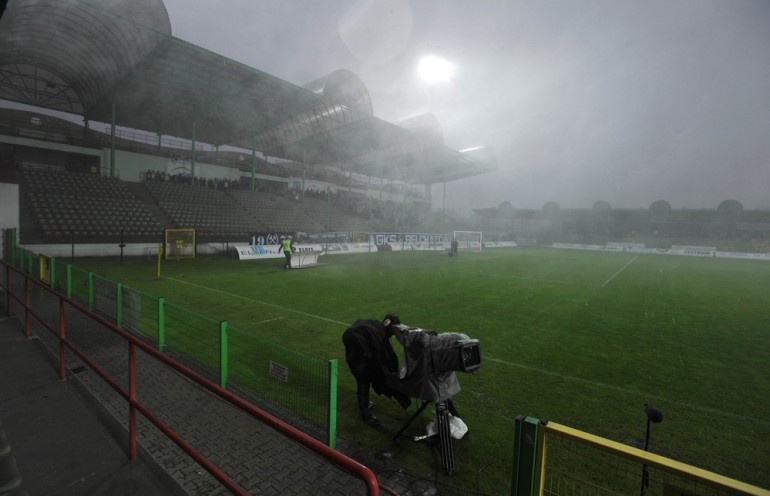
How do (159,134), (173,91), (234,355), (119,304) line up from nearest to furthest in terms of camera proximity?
(234,355)
(119,304)
(173,91)
(159,134)

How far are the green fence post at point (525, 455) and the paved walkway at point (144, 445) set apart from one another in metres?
0.97

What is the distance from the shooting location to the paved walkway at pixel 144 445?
2.26 metres

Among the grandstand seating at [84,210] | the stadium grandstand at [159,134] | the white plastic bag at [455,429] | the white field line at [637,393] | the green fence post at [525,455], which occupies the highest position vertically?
the stadium grandstand at [159,134]

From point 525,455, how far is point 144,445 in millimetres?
2640

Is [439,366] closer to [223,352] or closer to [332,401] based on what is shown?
[332,401]

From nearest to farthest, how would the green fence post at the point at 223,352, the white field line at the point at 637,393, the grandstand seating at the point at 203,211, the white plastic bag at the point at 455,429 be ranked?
1. the white plastic bag at the point at 455,429
2. the white field line at the point at 637,393
3. the green fence post at the point at 223,352
4. the grandstand seating at the point at 203,211

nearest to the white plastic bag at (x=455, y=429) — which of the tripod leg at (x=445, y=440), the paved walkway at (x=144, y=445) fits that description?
the tripod leg at (x=445, y=440)

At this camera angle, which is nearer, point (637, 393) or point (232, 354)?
point (637, 393)

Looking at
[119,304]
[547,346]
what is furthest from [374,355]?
[119,304]

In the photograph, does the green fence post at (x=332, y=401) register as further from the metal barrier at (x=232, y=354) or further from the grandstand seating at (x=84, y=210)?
the grandstand seating at (x=84, y=210)

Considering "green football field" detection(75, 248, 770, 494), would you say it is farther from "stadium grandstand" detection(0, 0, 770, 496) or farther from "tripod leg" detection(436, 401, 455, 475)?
"stadium grandstand" detection(0, 0, 770, 496)

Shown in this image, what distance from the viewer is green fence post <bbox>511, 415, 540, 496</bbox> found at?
1494mm

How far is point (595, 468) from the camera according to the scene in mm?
2527

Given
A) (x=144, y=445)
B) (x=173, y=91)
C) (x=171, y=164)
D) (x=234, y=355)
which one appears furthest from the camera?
(x=171, y=164)
